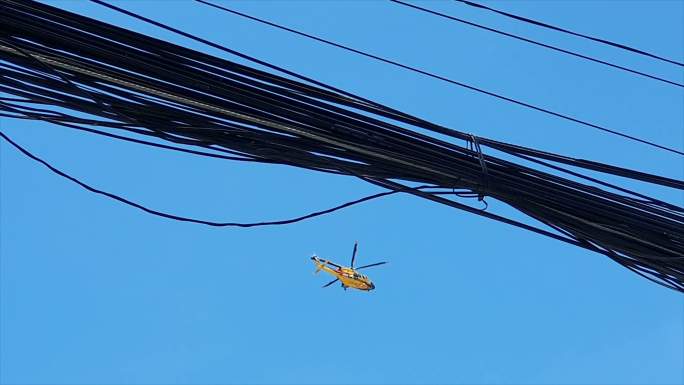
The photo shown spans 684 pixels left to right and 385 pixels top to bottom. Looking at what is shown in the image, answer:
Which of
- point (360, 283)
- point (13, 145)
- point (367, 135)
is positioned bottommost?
point (13, 145)

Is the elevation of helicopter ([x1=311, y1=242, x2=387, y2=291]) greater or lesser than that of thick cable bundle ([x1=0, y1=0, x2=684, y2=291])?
greater

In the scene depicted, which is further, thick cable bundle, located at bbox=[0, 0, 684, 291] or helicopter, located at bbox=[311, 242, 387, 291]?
helicopter, located at bbox=[311, 242, 387, 291]

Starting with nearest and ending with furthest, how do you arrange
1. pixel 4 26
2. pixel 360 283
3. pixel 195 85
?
1. pixel 4 26
2. pixel 195 85
3. pixel 360 283

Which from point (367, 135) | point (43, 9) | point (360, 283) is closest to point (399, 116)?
point (367, 135)

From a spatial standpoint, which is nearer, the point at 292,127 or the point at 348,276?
the point at 292,127

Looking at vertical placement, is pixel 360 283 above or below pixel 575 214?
above

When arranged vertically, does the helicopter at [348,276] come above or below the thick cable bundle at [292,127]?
above

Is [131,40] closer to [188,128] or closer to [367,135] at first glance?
[188,128]

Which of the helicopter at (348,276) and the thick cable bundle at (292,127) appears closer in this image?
the thick cable bundle at (292,127)
